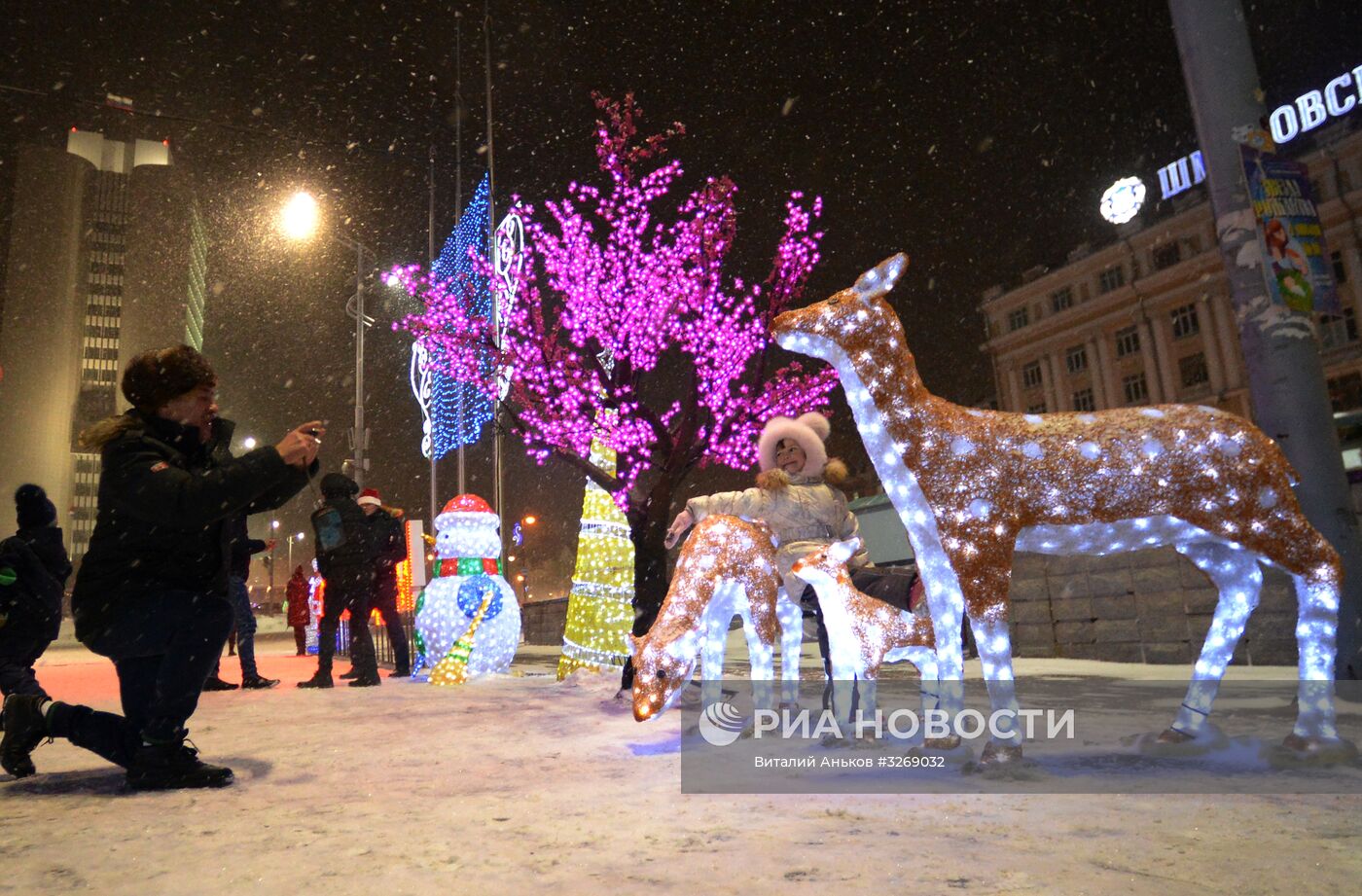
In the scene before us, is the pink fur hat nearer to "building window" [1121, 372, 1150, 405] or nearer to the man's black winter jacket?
the man's black winter jacket

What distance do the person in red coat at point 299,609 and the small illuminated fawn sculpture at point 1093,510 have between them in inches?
583

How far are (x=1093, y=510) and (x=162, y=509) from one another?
3615 mm

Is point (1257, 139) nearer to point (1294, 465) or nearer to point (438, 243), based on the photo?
point (1294, 465)

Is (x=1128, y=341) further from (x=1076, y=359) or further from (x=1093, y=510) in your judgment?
(x=1093, y=510)

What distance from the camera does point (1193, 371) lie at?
1539 inches

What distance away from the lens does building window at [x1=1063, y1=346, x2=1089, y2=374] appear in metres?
43.5

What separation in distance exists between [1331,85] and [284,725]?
40.5 meters

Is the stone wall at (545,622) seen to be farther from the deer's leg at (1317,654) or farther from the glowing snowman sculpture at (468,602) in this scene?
the deer's leg at (1317,654)

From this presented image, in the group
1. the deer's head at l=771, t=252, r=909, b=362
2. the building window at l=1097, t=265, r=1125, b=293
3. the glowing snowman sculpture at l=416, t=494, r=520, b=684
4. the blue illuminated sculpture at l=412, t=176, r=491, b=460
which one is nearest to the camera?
the deer's head at l=771, t=252, r=909, b=362

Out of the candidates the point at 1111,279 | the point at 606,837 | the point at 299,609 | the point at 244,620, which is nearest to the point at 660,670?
the point at 606,837

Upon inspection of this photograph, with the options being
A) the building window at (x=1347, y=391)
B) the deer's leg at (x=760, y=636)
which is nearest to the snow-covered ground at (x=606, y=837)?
the deer's leg at (x=760, y=636)

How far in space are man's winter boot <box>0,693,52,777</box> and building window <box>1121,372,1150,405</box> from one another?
4517 cm

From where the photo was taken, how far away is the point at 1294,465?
503cm

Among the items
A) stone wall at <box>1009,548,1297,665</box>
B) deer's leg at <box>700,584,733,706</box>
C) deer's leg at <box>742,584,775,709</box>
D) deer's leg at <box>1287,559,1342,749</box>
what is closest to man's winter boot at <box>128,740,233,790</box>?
deer's leg at <box>700,584,733,706</box>
